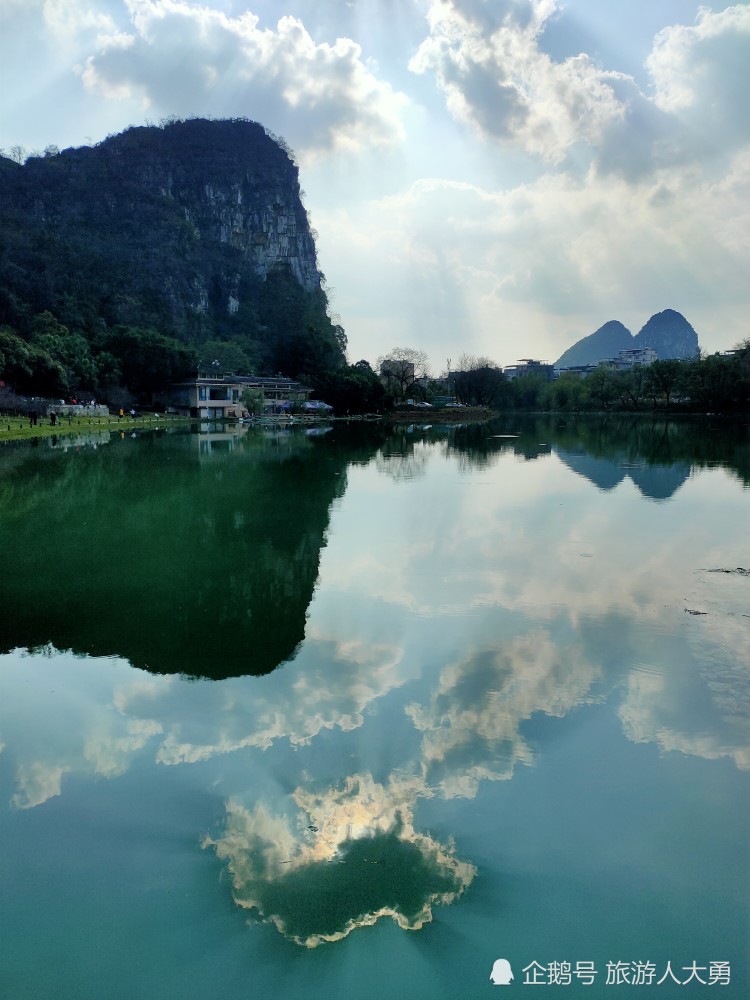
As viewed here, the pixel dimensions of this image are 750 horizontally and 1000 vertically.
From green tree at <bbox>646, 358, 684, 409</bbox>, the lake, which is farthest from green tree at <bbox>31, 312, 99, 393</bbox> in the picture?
green tree at <bbox>646, 358, 684, 409</bbox>

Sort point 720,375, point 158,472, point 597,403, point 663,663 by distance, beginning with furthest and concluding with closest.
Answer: point 597,403
point 720,375
point 158,472
point 663,663

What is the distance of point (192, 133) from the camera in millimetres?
102312

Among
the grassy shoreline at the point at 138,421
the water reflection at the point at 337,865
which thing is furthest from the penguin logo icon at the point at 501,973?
the grassy shoreline at the point at 138,421

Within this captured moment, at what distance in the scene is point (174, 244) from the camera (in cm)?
8156

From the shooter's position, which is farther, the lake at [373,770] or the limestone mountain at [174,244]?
the limestone mountain at [174,244]

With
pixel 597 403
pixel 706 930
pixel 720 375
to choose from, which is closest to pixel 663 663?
pixel 706 930

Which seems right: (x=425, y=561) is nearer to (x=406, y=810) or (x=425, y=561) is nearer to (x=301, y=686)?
(x=301, y=686)

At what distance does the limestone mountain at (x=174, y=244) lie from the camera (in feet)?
207

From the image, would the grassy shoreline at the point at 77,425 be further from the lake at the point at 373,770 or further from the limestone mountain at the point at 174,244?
the lake at the point at 373,770

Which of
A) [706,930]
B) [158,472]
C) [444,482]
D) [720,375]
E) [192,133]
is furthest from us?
[192,133]

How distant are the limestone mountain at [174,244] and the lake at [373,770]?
168 ft

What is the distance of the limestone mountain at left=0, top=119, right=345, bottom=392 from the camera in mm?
63156

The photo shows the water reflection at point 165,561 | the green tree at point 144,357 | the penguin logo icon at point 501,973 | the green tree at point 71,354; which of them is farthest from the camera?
the green tree at point 144,357

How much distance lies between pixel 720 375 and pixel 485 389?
29.5 m
